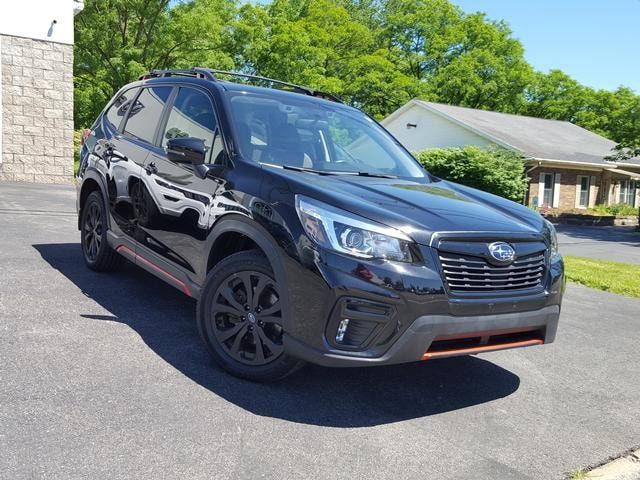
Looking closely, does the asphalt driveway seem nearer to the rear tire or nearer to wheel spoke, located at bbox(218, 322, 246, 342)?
the rear tire

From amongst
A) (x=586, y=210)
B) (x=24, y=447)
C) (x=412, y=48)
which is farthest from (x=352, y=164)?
(x=412, y=48)

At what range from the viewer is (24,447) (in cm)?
283

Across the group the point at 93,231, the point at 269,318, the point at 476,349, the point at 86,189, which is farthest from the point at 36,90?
the point at 476,349

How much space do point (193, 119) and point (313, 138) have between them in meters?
0.92

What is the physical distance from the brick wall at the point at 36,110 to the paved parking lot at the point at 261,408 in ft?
40.8

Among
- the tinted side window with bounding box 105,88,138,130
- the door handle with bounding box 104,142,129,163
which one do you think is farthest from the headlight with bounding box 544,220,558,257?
the tinted side window with bounding box 105,88,138,130

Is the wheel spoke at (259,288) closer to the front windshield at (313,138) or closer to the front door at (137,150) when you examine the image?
the front windshield at (313,138)

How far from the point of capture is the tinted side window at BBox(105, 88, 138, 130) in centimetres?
A: 585

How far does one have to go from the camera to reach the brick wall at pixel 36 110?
16.1 metres

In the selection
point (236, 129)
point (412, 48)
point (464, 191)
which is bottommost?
point (464, 191)

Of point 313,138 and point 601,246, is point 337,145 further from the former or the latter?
point 601,246

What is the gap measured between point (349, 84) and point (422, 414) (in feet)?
128

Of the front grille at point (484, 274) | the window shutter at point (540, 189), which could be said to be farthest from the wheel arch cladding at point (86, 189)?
the window shutter at point (540, 189)

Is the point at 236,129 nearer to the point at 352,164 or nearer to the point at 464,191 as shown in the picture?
the point at 352,164
